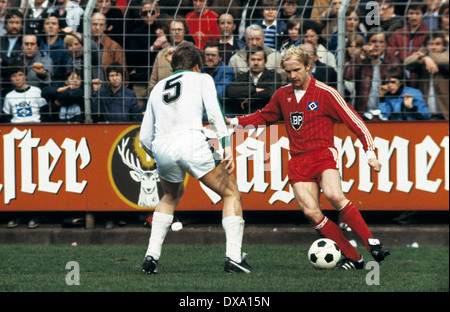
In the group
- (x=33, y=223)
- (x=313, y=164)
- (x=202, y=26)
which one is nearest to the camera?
(x=313, y=164)

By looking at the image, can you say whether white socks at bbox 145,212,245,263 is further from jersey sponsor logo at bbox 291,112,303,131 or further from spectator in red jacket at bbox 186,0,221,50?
spectator in red jacket at bbox 186,0,221,50

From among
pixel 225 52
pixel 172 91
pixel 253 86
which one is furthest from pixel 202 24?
pixel 172 91

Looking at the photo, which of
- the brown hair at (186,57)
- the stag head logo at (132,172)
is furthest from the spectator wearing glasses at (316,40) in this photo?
the brown hair at (186,57)

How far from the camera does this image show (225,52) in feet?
37.4

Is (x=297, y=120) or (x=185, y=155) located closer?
(x=185, y=155)

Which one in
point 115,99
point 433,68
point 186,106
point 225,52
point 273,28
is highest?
point 273,28

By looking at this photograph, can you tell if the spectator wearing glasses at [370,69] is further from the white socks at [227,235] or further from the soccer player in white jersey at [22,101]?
the soccer player in white jersey at [22,101]

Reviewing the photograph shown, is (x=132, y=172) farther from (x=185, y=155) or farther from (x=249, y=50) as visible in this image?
(x=185, y=155)

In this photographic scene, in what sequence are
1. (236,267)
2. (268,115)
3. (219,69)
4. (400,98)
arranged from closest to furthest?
(236,267) < (268,115) < (400,98) < (219,69)

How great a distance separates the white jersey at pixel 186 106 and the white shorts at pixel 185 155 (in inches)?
2.7

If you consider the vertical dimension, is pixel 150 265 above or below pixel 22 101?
below

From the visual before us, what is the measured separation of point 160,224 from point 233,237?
27.1 inches

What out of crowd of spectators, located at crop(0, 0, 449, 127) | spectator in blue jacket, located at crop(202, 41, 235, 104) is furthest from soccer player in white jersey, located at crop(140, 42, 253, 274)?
crowd of spectators, located at crop(0, 0, 449, 127)

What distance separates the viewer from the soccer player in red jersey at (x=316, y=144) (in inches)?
322
